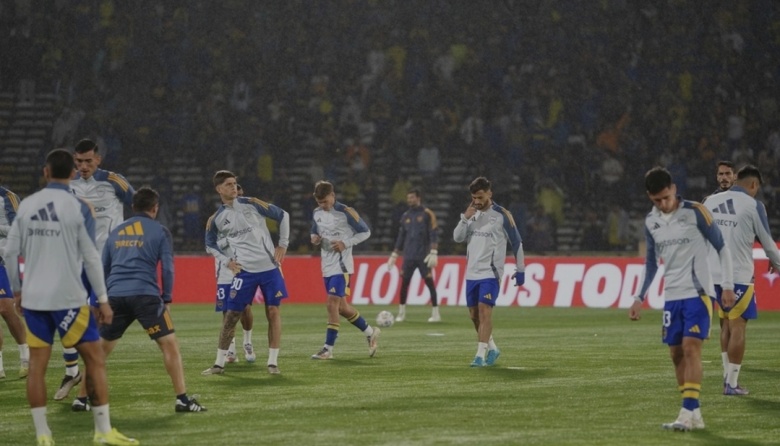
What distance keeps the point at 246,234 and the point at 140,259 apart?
178 inches

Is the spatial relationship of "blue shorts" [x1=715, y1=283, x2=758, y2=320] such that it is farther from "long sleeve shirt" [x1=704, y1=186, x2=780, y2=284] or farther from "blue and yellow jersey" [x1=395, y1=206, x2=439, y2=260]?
"blue and yellow jersey" [x1=395, y1=206, x2=439, y2=260]

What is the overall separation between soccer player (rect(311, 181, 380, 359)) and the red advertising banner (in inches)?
440

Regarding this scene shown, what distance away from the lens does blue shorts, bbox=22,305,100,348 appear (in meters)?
9.44

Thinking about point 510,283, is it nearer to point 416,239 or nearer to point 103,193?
point 416,239

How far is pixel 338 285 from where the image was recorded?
58.6 feet

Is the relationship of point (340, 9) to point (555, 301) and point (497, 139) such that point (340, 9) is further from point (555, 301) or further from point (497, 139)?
point (555, 301)

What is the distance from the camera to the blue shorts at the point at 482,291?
16.1 metres

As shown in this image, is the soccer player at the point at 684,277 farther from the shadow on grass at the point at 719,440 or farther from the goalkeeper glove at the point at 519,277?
the goalkeeper glove at the point at 519,277

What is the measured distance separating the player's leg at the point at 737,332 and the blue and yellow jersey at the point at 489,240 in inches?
140

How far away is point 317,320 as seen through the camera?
2588 cm

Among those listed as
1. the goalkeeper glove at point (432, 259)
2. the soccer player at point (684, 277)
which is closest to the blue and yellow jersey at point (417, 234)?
the goalkeeper glove at point (432, 259)

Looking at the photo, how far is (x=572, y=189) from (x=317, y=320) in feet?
35.5

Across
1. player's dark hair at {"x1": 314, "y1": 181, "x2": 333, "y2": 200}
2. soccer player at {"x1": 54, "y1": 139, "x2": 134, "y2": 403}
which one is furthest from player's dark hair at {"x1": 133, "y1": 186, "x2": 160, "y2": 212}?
player's dark hair at {"x1": 314, "y1": 181, "x2": 333, "y2": 200}

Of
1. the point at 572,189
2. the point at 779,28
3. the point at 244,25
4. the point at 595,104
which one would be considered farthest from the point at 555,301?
the point at 244,25
